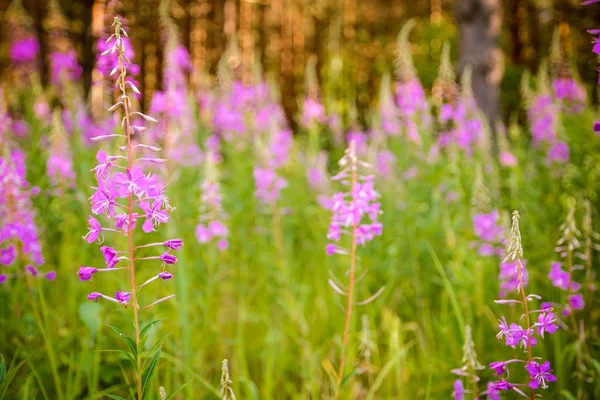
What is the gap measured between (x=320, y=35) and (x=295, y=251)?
17226mm

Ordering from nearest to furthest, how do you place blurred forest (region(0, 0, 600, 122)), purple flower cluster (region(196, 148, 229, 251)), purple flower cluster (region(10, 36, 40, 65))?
purple flower cluster (region(196, 148, 229, 251)) < purple flower cluster (region(10, 36, 40, 65)) < blurred forest (region(0, 0, 600, 122))

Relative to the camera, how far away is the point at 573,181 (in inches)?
111

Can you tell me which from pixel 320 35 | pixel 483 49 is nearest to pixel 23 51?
pixel 483 49

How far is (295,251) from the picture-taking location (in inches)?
182

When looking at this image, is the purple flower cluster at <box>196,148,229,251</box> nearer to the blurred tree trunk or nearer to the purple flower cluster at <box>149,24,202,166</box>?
the purple flower cluster at <box>149,24,202,166</box>

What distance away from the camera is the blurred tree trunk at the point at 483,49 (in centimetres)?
643

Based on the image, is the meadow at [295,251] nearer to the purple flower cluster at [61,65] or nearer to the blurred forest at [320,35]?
the purple flower cluster at [61,65]

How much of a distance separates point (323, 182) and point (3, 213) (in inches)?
96.8

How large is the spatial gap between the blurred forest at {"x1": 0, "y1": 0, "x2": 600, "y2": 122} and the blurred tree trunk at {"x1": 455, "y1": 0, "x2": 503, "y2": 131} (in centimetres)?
19

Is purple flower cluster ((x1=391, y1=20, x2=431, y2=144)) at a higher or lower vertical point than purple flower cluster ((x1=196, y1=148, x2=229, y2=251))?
higher

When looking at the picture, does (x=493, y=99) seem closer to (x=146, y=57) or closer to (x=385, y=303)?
(x=385, y=303)

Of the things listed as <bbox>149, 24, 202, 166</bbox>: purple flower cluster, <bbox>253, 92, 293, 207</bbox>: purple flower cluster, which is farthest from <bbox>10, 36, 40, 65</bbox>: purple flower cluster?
<bbox>253, 92, 293, 207</bbox>: purple flower cluster

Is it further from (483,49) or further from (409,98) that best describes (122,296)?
(483,49)

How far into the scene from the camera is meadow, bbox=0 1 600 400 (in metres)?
1.94
